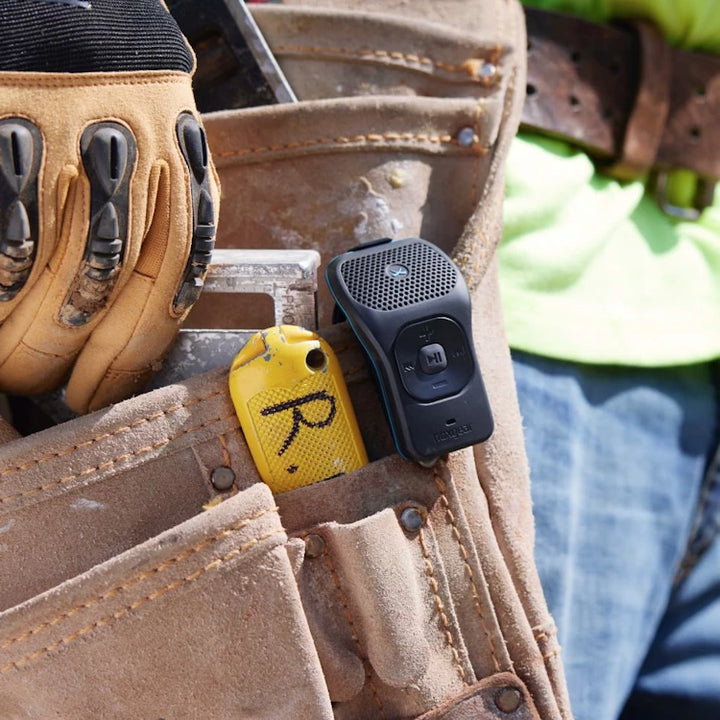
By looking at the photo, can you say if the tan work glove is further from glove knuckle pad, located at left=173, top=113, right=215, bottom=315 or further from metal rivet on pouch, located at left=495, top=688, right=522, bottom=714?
metal rivet on pouch, located at left=495, top=688, right=522, bottom=714

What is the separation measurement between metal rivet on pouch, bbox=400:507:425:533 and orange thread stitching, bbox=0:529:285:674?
136 mm

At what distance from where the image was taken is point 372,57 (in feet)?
3.27

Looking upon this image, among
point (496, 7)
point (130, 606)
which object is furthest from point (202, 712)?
point (496, 7)

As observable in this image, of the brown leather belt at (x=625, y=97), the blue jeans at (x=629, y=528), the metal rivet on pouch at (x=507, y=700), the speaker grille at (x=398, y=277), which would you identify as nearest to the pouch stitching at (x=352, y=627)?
the metal rivet on pouch at (x=507, y=700)

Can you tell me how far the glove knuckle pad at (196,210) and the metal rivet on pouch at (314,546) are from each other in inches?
8.7

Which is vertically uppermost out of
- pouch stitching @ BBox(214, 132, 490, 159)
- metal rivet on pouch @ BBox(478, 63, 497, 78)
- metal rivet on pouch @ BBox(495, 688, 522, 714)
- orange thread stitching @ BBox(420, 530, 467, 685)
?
metal rivet on pouch @ BBox(478, 63, 497, 78)

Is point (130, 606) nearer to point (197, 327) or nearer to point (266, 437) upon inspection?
point (266, 437)

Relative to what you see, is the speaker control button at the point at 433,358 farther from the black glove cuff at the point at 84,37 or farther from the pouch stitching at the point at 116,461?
the black glove cuff at the point at 84,37

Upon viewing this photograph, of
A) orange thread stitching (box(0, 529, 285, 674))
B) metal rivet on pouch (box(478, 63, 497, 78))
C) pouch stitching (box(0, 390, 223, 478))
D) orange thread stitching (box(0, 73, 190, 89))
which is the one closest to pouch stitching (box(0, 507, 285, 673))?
orange thread stitching (box(0, 529, 285, 674))

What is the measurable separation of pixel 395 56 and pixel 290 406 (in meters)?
0.44

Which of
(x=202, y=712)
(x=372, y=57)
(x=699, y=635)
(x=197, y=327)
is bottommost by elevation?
(x=699, y=635)

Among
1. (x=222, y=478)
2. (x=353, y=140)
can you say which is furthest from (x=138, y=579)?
(x=353, y=140)

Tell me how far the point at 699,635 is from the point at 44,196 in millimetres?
984

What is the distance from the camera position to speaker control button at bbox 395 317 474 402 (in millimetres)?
799
